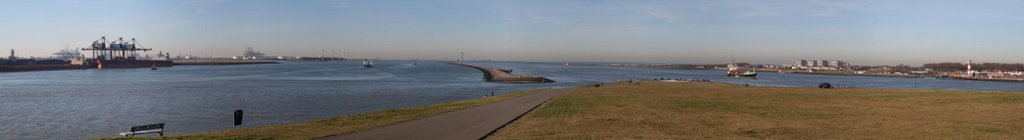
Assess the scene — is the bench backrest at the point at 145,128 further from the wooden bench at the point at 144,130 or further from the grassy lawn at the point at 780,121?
the grassy lawn at the point at 780,121

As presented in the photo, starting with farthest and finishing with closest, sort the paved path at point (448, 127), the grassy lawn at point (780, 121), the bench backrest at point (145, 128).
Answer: the bench backrest at point (145, 128) → the grassy lawn at point (780, 121) → the paved path at point (448, 127)

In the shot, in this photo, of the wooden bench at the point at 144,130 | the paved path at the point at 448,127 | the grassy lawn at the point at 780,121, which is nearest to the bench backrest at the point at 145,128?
the wooden bench at the point at 144,130

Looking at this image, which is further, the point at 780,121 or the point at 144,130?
the point at 780,121

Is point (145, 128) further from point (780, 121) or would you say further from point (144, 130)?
point (780, 121)

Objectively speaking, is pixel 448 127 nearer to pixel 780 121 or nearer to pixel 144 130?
pixel 144 130

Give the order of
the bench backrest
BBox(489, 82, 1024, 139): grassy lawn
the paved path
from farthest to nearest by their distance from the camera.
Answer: the bench backrest < BBox(489, 82, 1024, 139): grassy lawn < the paved path

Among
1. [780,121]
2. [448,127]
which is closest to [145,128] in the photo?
[448,127]

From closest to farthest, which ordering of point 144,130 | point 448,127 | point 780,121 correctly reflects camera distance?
point 448,127
point 144,130
point 780,121

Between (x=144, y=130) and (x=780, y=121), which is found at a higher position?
(x=780, y=121)

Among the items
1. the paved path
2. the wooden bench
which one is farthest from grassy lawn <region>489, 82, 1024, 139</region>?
the wooden bench

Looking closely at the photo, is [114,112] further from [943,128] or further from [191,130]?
[943,128]

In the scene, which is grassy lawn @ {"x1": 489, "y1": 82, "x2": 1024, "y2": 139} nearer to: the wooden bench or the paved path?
the paved path

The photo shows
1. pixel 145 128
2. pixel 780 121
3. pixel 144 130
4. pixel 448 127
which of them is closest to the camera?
pixel 448 127

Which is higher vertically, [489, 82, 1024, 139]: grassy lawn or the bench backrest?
[489, 82, 1024, 139]: grassy lawn
